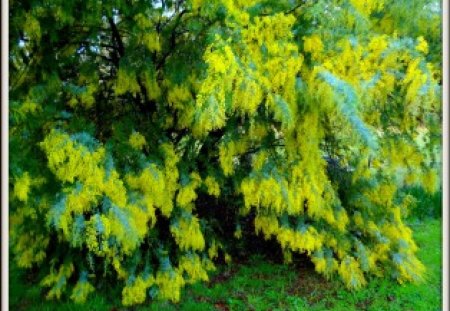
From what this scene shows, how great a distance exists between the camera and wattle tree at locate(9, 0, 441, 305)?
3209mm

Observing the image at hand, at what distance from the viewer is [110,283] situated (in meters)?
4.31

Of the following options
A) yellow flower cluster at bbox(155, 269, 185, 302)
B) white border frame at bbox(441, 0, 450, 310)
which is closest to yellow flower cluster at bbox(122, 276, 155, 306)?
yellow flower cluster at bbox(155, 269, 185, 302)

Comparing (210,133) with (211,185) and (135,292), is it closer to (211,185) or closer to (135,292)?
(211,185)

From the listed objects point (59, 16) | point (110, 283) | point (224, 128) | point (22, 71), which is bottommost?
point (110, 283)

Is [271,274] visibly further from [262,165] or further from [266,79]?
[266,79]

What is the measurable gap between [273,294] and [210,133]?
1.50 m

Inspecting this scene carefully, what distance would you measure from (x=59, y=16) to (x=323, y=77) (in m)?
1.74

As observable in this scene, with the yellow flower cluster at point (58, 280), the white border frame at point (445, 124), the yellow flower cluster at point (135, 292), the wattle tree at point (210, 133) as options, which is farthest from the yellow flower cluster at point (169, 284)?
the white border frame at point (445, 124)

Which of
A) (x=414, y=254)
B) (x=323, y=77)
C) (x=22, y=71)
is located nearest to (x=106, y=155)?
(x=22, y=71)

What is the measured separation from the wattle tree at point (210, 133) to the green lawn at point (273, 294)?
4.6 inches

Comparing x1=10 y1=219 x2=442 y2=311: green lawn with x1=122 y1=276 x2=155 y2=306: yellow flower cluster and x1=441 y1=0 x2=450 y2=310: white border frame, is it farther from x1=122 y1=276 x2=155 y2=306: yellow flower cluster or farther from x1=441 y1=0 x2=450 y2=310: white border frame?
x1=441 y1=0 x2=450 y2=310: white border frame

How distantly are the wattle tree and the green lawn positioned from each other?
0.38 feet

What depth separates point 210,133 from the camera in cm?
448

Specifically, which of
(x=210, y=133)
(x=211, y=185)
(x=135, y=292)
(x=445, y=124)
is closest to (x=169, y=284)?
(x=135, y=292)
